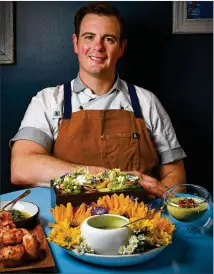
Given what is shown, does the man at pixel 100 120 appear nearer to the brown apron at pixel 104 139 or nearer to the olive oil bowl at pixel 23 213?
the brown apron at pixel 104 139

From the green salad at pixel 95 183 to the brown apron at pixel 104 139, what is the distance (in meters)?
0.61

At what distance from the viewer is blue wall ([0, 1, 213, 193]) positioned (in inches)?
84.4

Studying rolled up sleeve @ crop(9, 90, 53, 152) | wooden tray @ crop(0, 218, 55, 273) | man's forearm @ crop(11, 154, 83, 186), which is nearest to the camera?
wooden tray @ crop(0, 218, 55, 273)

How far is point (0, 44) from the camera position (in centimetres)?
210

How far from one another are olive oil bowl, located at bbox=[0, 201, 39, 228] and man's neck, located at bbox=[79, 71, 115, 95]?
88 centimetres

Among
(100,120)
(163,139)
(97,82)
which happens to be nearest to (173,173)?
(163,139)

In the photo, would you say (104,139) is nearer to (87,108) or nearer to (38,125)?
(87,108)

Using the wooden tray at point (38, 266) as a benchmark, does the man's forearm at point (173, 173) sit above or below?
below

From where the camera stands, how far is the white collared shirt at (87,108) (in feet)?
6.02

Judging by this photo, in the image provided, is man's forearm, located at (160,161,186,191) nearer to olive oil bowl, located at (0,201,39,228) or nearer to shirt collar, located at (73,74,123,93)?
shirt collar, located at (73,74,123,93)

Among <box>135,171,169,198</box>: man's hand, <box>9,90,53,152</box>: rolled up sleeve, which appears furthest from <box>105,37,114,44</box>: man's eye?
<box>135,171,169,198</box>: man's hand

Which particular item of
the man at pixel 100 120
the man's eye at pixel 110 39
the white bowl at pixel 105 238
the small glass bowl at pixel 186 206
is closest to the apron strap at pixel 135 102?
the man at pixel 100 120

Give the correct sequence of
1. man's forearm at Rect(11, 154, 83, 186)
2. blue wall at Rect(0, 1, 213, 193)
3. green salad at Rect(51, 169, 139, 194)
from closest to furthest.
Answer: green salad at Rect(51, 169, 139, 194), man's forearm at Rect(11, 154, 83, 186), blue wall at Rect(0, 1, 213, 193)

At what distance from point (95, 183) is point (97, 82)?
85cm
